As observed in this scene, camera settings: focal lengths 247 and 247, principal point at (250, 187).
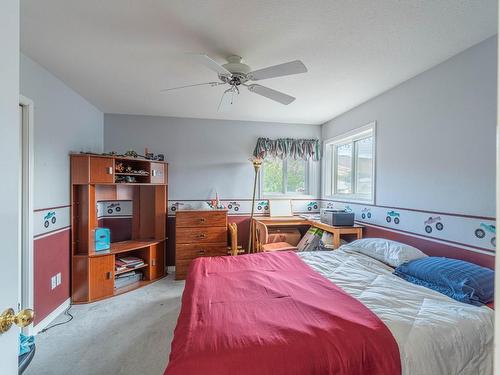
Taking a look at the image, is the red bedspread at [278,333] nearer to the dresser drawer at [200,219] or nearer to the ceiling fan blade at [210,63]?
the ceiling fan blade at [210,63]

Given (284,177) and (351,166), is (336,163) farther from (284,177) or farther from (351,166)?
(284,177)

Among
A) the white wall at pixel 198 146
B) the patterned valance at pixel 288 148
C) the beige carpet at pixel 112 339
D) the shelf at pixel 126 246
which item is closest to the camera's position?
the beige carpet at pixel 112 339

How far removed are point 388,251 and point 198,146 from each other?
288 centimetres

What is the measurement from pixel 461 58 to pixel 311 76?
116 centimetres

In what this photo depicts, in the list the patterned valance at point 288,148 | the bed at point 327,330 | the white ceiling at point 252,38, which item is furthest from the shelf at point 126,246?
the patterned valance at point 288,148

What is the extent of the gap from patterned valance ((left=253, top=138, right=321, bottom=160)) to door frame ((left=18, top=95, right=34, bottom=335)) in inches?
107

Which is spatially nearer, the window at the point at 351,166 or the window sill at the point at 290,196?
the window at the point at 351,166

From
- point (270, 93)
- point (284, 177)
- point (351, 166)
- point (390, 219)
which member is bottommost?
point (390, 219)

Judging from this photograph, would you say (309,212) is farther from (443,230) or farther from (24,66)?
(24,66)

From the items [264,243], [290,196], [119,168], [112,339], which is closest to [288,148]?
[290,196]

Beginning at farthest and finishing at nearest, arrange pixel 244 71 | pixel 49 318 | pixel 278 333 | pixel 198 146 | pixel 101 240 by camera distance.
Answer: pixel 198 146, pixel 101 240, pixel 49 318, pixel 244 71, pixel 278 333

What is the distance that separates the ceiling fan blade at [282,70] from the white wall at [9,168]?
53.2 inches

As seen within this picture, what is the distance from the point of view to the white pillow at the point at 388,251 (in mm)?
2078

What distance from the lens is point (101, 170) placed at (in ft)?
9.32
